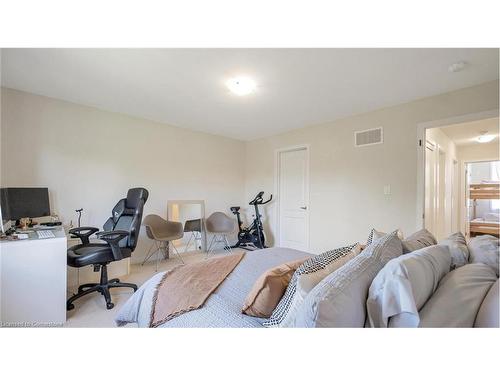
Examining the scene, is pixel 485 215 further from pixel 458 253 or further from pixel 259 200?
pixel 458 253

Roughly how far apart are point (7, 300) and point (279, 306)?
1959mm

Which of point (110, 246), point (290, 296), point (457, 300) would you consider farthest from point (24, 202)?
point (457, 300)

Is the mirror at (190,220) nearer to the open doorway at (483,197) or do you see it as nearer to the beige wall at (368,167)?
the beige wall at (368,167)

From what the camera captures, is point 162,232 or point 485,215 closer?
point 162,232

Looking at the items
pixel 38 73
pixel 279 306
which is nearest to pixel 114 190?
pixel 38 73

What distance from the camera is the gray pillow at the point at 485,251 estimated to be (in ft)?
3.56

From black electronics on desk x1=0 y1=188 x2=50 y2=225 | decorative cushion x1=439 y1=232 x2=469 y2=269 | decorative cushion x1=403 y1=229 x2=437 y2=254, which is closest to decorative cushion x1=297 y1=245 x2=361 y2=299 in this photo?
decorative cushion x1=403 y1=229 x2=437 y2=254

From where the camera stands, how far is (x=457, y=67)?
6.61 ft

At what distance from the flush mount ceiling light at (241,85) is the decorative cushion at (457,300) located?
217 centimetres

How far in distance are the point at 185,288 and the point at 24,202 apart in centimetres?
236

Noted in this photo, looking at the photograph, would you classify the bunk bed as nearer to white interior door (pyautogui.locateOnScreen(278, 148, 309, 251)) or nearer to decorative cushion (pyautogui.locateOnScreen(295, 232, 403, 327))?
white interior door (pyautogui.locateOnScreen(278, 148, 309, 251))

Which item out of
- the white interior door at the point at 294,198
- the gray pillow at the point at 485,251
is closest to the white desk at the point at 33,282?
the gray pillow at the point at 485,251
